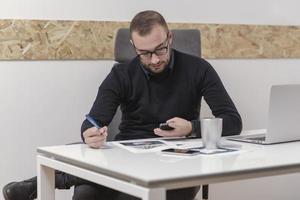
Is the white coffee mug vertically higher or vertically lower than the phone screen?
higher

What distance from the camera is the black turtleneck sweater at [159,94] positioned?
2316mm

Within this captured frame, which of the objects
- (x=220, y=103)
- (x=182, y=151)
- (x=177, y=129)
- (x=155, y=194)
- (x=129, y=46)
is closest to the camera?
(x=155, y=194)

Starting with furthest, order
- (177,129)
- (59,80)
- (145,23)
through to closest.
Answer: (59,80) → (145,23) → (177,129)

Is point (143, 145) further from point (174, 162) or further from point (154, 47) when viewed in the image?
point (154, 47)

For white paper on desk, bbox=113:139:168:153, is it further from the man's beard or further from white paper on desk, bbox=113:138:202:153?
the man's beard

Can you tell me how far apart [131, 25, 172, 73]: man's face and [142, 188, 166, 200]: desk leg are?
1004 mm

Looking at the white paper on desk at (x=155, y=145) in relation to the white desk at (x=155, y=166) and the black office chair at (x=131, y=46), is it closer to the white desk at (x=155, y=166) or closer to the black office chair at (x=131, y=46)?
the white desk at (x=155, y=166)

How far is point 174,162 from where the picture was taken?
1.53 meters

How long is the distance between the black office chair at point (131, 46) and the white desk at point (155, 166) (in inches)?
25.9

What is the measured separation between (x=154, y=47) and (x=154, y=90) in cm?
23

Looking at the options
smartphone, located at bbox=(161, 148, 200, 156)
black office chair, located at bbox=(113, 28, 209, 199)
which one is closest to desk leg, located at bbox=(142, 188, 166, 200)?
smartphone, located at bbox=(161, 148, 200, 156)

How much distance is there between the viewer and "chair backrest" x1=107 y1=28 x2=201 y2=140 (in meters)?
2.53


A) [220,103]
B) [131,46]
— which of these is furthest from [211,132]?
[131,46]

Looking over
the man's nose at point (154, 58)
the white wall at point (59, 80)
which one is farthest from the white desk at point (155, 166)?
the white wall at point (59, 80)
